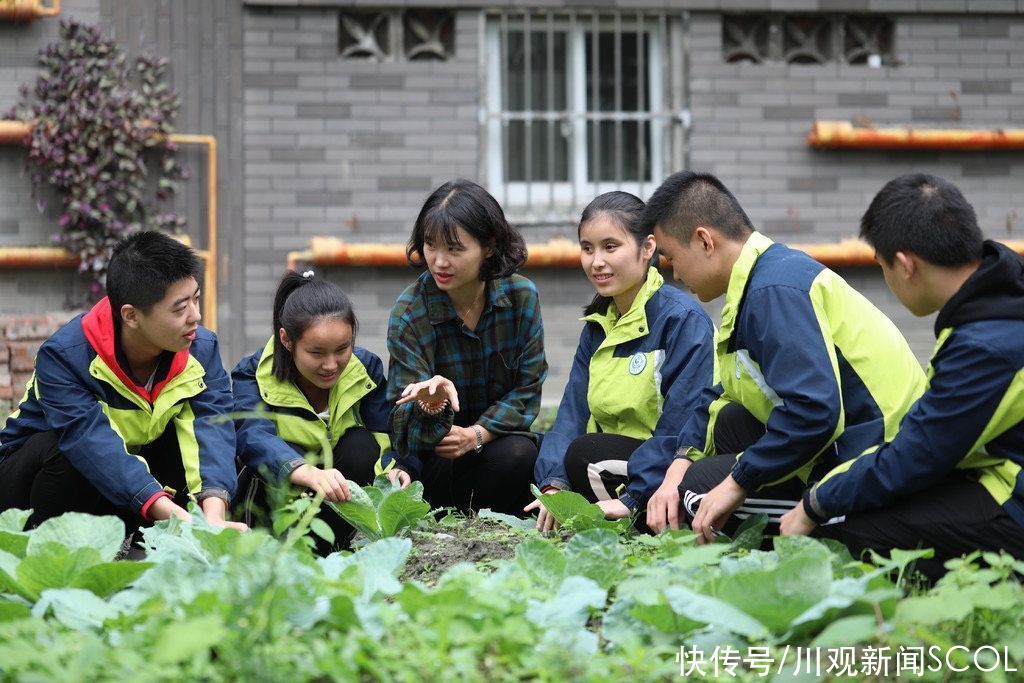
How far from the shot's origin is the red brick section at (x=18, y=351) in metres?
6.35

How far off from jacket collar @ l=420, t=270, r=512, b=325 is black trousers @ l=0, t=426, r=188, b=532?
3.03 ft

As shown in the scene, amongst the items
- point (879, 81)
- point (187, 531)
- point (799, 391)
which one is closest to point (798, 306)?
point (799, 391)

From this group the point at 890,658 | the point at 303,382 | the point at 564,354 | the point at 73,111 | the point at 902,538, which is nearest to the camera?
the point at 890,658

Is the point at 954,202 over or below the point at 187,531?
over

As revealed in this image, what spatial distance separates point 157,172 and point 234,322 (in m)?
0.97

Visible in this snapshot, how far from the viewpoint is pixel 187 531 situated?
285 centimetres

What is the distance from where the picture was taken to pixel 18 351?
6.42 metres

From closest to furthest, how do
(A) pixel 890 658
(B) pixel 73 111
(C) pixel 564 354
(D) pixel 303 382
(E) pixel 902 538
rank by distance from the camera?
(A) pixel 890 658
(E) pixel 902 538
(D) pixel 303 382
(B) pixel 73 111
(C) pixel 564 354

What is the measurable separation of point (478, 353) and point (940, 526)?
1.76m

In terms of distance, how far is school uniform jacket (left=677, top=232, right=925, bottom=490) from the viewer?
2863 mm

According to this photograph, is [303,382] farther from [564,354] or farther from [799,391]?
[564,354]

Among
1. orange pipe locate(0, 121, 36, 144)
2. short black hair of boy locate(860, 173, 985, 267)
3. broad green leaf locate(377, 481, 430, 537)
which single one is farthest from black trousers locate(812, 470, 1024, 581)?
orange pipe locate(0, 121, 36, 144)

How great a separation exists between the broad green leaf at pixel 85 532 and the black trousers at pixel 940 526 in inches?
66.6

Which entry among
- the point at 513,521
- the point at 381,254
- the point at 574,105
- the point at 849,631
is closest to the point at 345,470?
the point at 513,521
